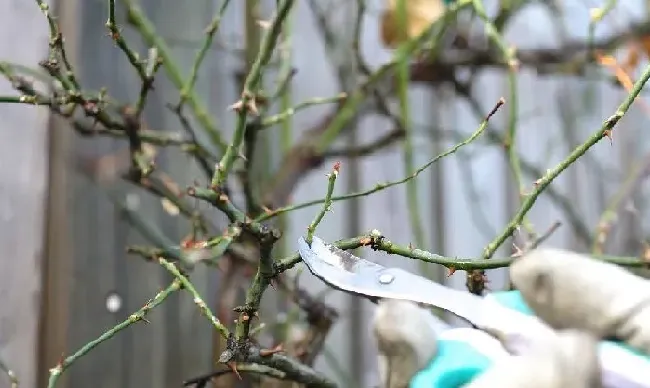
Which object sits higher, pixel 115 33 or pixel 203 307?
pixel 115 33

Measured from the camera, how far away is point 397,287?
0.26 meters

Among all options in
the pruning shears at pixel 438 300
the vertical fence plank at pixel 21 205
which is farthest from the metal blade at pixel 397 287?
the vertical fence plank at pixel 21 205

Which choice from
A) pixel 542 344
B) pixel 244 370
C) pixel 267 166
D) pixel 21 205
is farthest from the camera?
pixel 267 166

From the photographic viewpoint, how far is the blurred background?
21.9 inches

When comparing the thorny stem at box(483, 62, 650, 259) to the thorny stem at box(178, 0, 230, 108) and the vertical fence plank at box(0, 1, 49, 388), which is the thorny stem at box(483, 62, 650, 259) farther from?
the vertical fence plank at box(0, 1, 49, 388)

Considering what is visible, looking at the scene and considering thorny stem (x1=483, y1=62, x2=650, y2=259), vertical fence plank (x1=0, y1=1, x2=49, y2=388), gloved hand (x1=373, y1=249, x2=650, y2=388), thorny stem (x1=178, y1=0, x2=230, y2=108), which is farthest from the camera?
vertical fence plank (x1=0, y1=1, x2=49, y2=388)

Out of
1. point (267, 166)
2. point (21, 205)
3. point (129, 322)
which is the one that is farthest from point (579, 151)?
point (267, 166)

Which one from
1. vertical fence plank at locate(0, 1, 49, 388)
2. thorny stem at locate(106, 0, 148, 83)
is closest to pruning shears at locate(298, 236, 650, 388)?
thorny stem at locate(106, 0, 148, 83)

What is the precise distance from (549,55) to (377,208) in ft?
1.16

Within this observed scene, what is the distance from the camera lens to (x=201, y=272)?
31.5 inches

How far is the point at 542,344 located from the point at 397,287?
63mm

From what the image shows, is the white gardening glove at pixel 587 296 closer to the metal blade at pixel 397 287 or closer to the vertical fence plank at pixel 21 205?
the metal blade at pixel 397 287

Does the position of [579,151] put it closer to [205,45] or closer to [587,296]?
[587,296]

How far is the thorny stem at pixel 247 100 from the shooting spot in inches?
13.5
